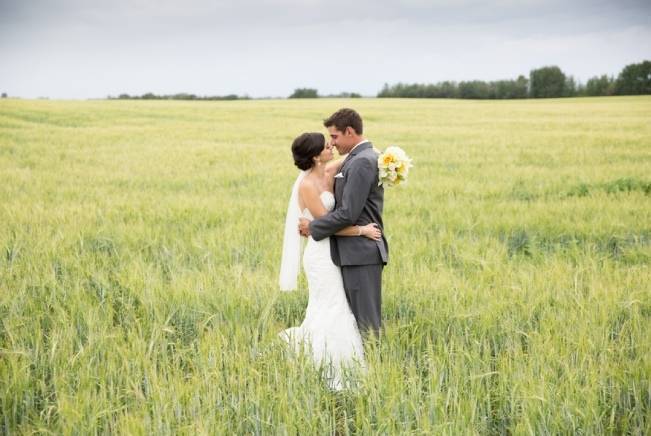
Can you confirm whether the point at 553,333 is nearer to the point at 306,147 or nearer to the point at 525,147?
the point at 306,147

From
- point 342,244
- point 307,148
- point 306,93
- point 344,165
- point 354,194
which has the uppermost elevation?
point 306,93

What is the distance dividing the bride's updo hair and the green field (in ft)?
4.11

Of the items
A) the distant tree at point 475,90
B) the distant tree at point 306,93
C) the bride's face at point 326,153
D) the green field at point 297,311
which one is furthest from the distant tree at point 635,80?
the bride's face at point 326,153

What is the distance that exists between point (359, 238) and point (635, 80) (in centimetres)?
9248

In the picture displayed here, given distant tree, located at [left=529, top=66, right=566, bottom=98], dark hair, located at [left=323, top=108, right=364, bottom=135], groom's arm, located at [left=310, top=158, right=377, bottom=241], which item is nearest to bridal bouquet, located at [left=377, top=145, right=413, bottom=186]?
groom's arm, located at [left=310, top=158, right=377, bottom=241]

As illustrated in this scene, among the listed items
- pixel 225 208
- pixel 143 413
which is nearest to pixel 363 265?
pixel 143 413

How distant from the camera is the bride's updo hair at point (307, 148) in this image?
14.0ft

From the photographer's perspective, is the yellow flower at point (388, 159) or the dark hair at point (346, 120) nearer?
the yellow flower at point (388, 159)

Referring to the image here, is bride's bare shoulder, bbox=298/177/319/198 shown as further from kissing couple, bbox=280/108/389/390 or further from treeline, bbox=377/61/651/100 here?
treeline, bbox=377/61/651/100

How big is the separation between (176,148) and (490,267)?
14.1m

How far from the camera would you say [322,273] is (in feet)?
14.1

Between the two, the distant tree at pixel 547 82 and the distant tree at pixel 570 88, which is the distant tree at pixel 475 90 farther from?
the distant tree at pixel 570 88

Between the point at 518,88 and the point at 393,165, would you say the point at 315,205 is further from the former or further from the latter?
the point at 518,88

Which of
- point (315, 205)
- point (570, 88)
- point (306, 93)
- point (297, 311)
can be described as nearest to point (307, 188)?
point (315, 205)
